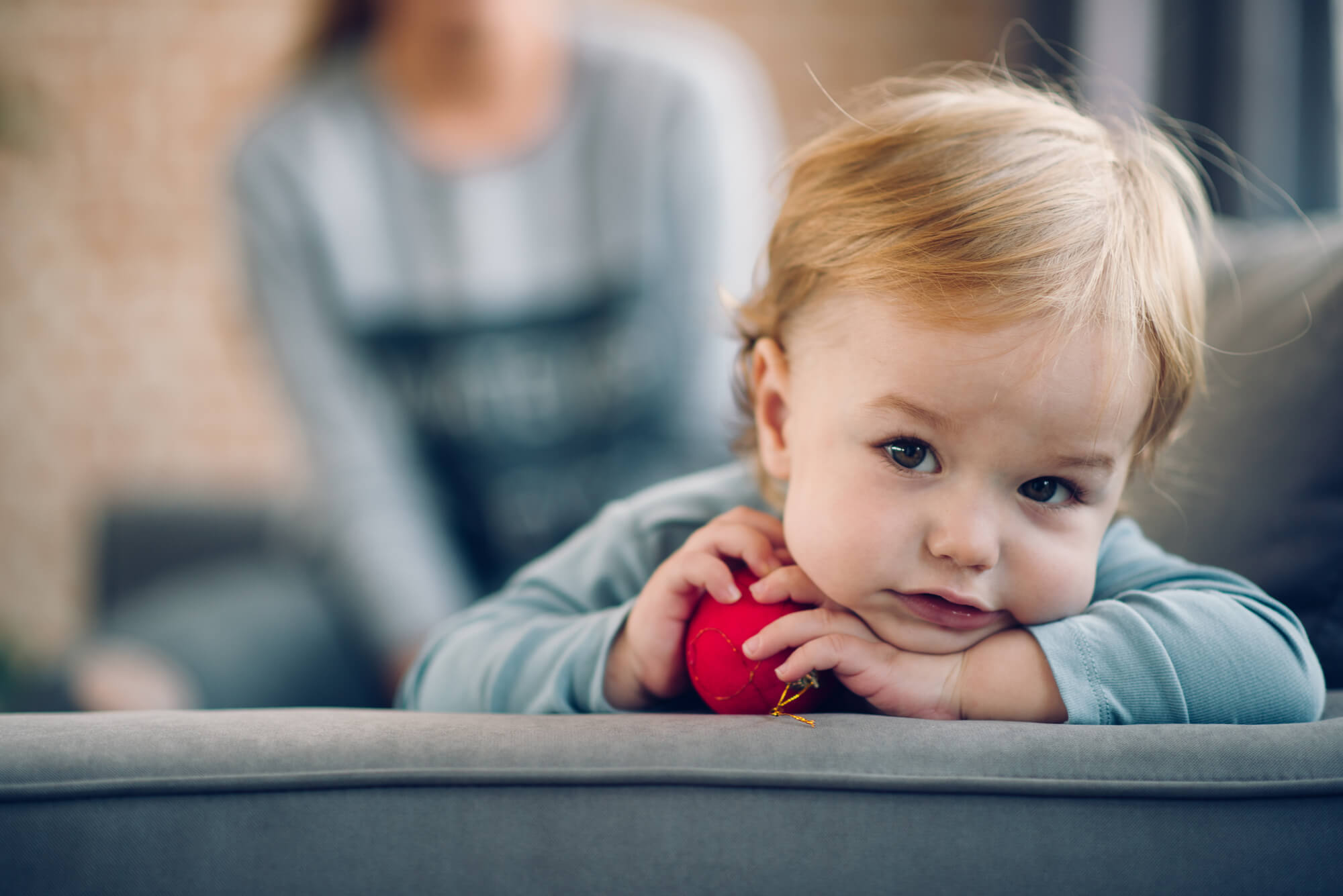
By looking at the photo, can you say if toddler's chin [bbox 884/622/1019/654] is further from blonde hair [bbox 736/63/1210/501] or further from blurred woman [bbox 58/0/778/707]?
blurred woman [bbox 58/0/778/707]

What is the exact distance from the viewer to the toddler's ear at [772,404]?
72cm

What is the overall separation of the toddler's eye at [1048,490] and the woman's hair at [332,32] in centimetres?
148

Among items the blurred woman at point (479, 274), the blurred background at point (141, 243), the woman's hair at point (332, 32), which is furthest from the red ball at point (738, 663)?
the blurred background at point (141, 243)

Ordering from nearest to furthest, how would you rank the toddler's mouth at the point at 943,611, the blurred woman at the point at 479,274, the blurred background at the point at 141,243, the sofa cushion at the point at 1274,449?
the toddler's mouth at the point at 943,611
the sofa cushion at the point at 1274,449
the blurred woman at the point at 479,274
the blurred background at the point at 141,243

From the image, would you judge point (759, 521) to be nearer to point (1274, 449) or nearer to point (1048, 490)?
point (1048, 490)

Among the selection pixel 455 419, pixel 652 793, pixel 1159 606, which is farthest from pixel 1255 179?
pixel 652 793

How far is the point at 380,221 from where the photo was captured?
1647mm

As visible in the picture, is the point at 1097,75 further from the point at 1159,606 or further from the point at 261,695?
the point at 261,695

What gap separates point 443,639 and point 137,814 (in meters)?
0.30

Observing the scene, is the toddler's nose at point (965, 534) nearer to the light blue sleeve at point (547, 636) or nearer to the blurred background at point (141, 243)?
the light blue sleeve at point (547, 636)

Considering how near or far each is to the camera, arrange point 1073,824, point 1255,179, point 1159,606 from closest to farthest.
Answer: point 1073,824 → point 1159,606 → point 1255,179

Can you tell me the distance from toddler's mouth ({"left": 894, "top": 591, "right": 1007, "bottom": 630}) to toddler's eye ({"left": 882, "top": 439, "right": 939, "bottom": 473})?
0.27 ft

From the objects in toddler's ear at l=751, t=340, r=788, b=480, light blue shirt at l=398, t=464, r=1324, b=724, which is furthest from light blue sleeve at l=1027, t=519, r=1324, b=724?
toddler's ear at l=751, t=340, r=788, b=480

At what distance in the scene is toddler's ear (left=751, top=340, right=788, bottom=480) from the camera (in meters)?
0.72
